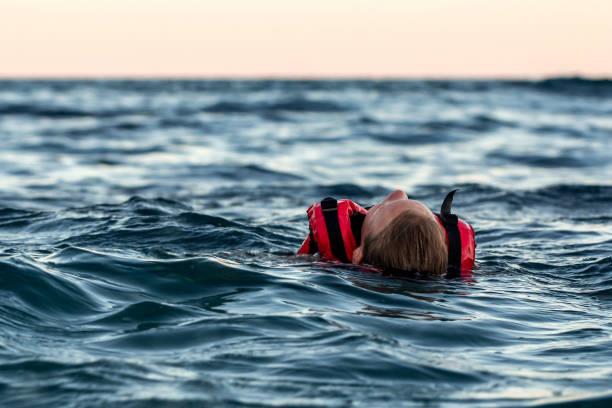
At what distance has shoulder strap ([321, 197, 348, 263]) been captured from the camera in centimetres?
689

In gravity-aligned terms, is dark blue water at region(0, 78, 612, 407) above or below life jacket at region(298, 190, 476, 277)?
below

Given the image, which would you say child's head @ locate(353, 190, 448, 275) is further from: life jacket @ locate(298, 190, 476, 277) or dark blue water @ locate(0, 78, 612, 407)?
life jacket @ locate(298, 190, 476, 277)

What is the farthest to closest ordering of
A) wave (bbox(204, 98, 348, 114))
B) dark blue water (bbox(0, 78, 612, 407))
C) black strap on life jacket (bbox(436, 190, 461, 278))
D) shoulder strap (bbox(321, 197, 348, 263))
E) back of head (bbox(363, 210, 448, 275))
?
wave (bbox(204, 98, 348, 114)), shoulder strap (bbox(321, 197, 348, 263)), black strap on life jacket (bbox(436, 190, 461, 278)), back of head (bbox(363, 210, 448, 275)), dark blue water (bbox(0, 78, 612, 407))

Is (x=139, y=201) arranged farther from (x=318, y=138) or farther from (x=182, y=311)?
(x=318, y=138)

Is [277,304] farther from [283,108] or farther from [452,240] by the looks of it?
[283,108]

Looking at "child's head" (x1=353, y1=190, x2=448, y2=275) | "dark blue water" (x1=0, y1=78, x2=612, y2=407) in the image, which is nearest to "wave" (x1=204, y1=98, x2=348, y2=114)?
"dark blue water" (x1=0, y1=78, x2=612, y2=407)

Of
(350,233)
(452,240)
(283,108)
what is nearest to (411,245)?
(452,240)

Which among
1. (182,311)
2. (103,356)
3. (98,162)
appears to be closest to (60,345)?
(103,356)

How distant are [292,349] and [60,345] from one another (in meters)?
1.19

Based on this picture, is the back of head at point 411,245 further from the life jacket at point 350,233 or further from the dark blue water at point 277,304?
the life jacket at point 350,233

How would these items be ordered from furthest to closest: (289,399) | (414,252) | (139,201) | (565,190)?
(565,190)
(139,201)
(414,252)
(289,399)

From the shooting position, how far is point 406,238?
6.07 metres

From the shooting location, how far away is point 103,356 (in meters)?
4.65

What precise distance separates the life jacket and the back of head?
1.04 ft
